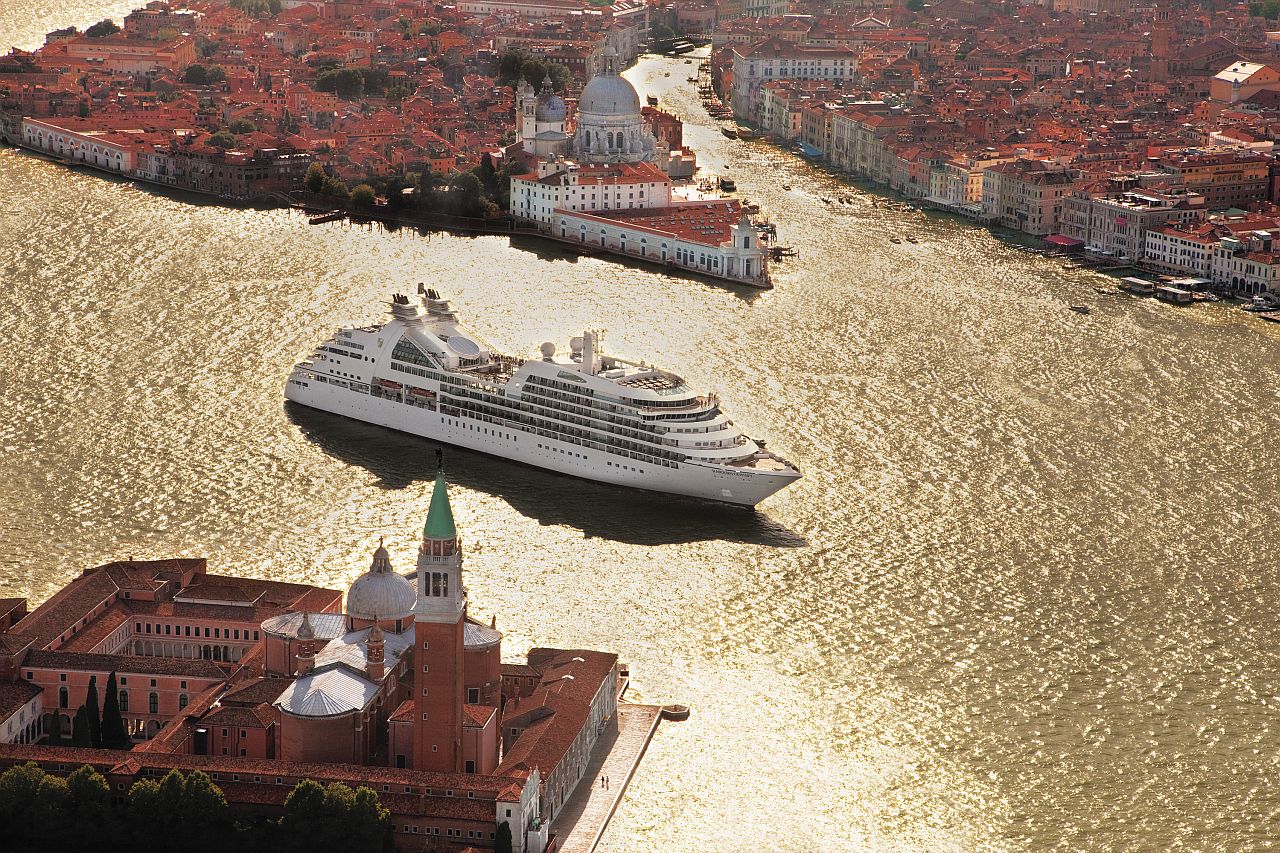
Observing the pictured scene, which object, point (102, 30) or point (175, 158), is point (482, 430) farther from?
point (102, 30)

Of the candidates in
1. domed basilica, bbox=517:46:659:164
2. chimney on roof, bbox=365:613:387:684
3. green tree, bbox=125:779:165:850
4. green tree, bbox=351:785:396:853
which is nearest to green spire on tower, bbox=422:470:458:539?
chimney on roof, bbox=365:613:387:684

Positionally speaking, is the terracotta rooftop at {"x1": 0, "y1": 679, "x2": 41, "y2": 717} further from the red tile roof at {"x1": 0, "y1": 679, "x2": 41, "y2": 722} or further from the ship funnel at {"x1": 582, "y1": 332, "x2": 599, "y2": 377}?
the ship funnel at {"x1": 582, "y1": 332, "x2": 599, "y2": 377}

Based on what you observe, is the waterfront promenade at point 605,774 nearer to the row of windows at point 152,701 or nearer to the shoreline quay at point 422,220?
the row of windows at point 152,701

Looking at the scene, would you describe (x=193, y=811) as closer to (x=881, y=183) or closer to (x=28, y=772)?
(x=28, y=772)

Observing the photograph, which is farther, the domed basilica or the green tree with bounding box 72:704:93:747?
the domed basilica

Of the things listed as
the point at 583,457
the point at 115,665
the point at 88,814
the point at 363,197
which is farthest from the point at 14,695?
the point at 363,197

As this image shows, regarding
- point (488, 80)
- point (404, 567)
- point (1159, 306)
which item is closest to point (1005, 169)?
point (1159, 306)
